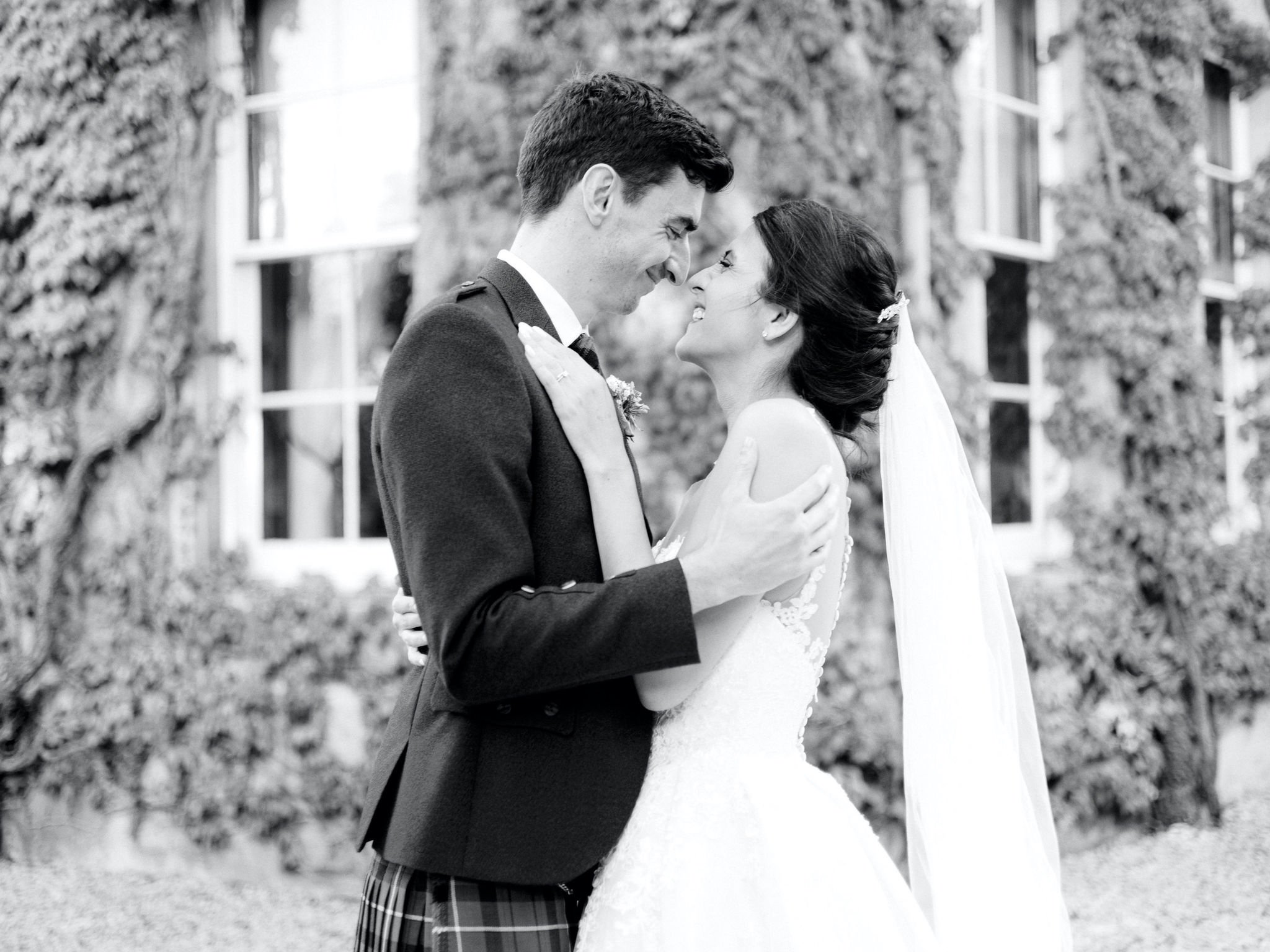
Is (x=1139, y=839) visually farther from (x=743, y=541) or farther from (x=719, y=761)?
(x=743, y=541)

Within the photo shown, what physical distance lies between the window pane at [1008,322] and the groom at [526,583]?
416cm

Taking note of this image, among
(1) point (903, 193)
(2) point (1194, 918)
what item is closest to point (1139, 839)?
(2) point (1194, 918)

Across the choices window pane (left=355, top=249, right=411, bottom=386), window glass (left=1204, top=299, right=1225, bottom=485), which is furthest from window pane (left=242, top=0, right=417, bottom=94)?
window glass (left=1204, top=299, right=1225, bottom=485)

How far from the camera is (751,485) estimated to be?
2.07 m

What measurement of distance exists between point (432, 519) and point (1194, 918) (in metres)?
4.26

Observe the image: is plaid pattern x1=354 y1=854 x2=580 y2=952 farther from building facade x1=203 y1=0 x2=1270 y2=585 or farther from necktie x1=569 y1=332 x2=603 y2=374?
building facade x1=203 y1=0 x2=1270 y2=585

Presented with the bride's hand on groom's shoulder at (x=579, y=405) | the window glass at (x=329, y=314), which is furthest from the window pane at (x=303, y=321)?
the bride's hand on groom's shoulder at (x=579, y=405)

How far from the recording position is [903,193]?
16.7 feet

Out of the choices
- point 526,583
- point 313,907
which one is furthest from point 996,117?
point 526,583

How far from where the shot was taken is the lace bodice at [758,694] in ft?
7.08

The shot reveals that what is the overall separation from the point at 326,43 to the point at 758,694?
13.6 feet

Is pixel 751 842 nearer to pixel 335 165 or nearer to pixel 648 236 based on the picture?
pixel 648 236

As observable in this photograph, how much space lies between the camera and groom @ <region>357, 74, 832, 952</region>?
166 centimetres

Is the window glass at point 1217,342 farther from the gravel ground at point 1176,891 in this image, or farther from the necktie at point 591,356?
the necktie at point 591,356
